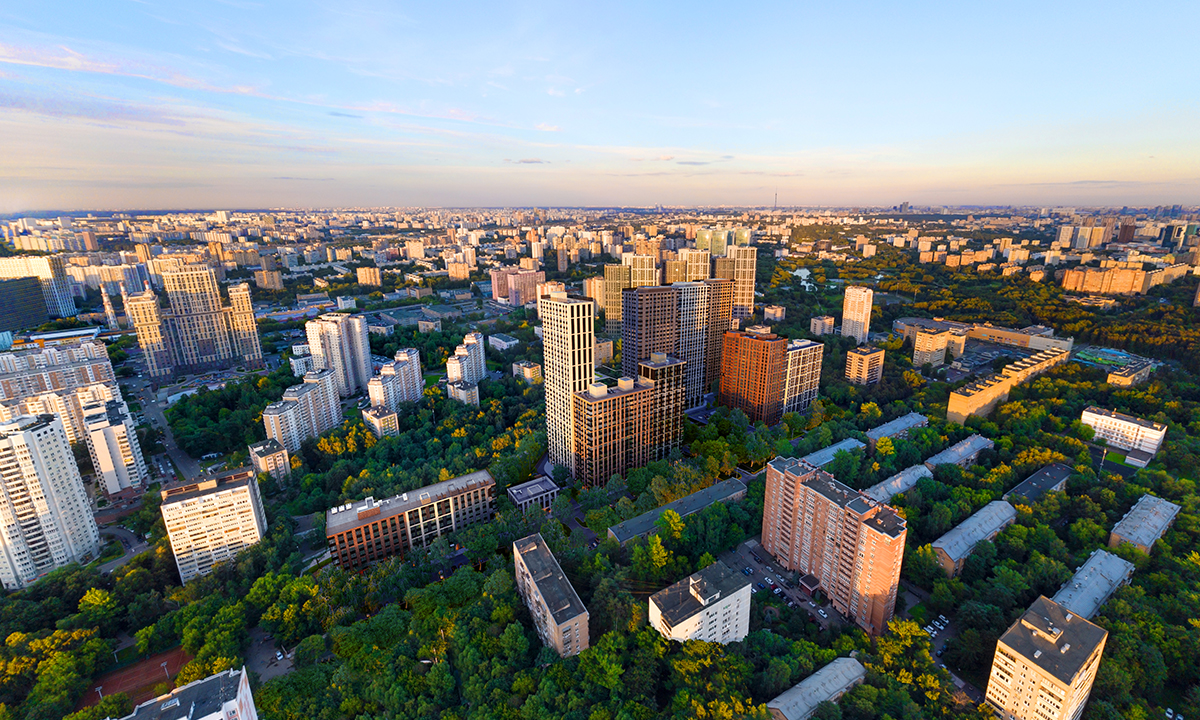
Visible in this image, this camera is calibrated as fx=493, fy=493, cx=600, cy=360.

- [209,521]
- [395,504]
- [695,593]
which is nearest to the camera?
[695,593]

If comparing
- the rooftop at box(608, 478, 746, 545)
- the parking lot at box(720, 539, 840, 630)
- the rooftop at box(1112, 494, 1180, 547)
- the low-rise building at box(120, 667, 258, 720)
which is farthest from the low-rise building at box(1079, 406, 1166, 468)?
the low-rise building at box(120, 667, 258, 720)

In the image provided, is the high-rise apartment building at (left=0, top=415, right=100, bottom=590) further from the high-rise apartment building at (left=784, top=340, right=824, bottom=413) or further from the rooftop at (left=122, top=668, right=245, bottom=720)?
the high-rise apartment building at (left=784, top=340, right=824, bottom=413)

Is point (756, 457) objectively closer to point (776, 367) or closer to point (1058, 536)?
point (776, 367)

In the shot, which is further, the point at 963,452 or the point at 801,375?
the point at 801,375

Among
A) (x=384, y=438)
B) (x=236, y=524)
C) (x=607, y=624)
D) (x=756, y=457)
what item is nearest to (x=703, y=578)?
(x=607, y=624)

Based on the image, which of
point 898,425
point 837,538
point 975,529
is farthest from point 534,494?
point 898,425

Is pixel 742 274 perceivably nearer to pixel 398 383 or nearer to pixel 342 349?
pixel 398 383
